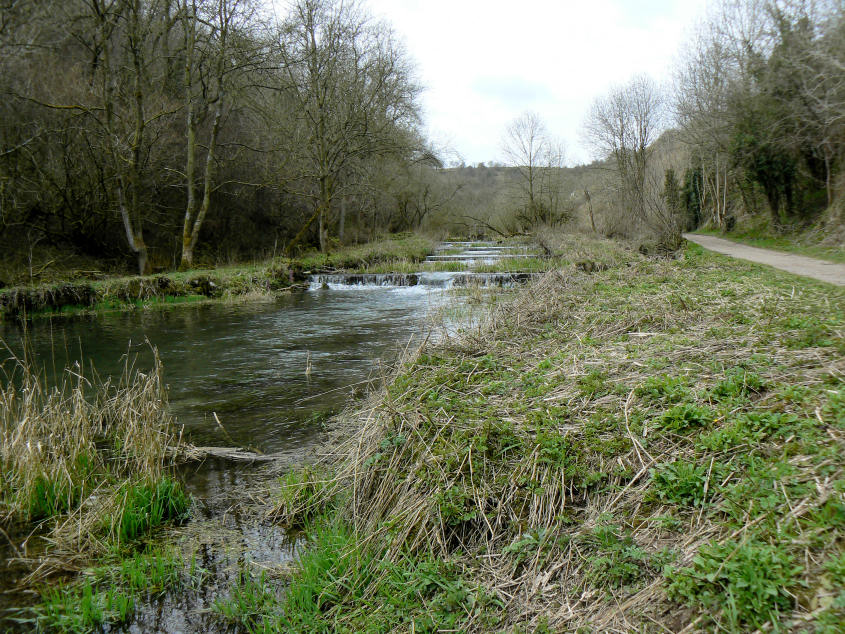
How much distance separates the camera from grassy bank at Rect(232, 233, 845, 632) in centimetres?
209

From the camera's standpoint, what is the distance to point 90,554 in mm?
3416

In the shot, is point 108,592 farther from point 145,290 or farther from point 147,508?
point 145,290

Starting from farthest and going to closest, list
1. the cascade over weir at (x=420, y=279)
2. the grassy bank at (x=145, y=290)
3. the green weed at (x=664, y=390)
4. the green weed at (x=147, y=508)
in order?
A: the cascade over weir at (x=420, y=279), the grassy bank at (x=145, y=290), the green weed at (x=147, y=508), the green weed at (x=664, y=390)

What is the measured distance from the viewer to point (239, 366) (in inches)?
330

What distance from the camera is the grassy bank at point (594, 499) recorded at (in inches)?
82.2

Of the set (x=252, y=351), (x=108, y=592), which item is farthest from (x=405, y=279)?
(x=108, y=592)

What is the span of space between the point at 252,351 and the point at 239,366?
1.02 m

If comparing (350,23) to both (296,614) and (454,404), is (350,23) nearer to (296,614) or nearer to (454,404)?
(454,404)

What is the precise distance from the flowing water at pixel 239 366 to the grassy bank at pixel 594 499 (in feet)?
1.29

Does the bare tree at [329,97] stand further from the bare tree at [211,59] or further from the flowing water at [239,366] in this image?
the flowing water at [239,366]

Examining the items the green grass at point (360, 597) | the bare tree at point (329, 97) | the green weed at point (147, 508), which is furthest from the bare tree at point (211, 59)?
the green grass at point (360, 597)

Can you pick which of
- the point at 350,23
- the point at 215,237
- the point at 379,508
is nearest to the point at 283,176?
the point at 215,237

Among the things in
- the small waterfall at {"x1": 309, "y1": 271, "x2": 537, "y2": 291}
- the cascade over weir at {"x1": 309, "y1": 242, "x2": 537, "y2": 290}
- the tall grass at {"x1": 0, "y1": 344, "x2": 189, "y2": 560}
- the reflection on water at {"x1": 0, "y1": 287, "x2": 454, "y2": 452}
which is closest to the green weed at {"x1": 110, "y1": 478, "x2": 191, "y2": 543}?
the tall grass at {"x1": 0, "y1": 344, "x2": 189, "y2": 560}

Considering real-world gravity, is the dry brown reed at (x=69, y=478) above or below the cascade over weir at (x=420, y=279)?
below
